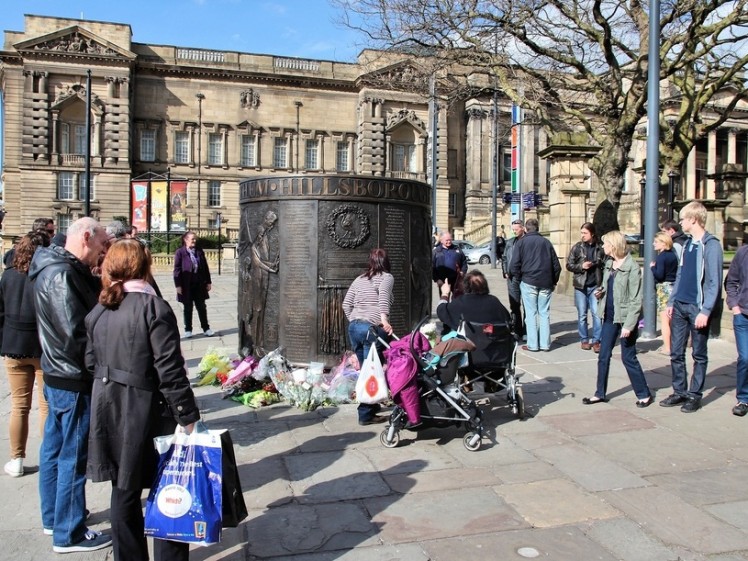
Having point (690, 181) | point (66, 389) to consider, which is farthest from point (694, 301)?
point (690, 181)

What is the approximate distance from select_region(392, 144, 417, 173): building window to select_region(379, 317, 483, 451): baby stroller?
52.0 meters

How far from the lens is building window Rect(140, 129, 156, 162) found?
2078 inches

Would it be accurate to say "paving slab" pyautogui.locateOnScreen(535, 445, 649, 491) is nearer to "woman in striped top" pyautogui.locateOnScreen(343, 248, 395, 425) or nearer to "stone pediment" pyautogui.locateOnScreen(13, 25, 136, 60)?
"woman in striped top" pyautogui.locateOnScreen(343, 248, 395, 425)

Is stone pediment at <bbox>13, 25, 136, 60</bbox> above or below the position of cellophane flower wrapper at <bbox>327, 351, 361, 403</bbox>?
above

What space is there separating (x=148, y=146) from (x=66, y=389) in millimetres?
52985

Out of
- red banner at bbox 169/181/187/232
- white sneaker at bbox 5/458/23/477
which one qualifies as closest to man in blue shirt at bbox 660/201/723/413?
white sneaker at bbox 5/458/23/477

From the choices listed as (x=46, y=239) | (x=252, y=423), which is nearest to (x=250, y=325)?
(x=252, y=423)

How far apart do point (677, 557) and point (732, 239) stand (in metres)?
37.2

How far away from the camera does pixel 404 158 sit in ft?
188

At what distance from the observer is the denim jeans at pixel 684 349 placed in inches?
256

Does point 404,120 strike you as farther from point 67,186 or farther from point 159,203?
point 67,186

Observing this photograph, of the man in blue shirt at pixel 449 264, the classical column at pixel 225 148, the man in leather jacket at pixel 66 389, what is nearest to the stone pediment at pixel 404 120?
the classical column at pixel 225 148

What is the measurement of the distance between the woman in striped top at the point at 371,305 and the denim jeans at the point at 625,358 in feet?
7.31

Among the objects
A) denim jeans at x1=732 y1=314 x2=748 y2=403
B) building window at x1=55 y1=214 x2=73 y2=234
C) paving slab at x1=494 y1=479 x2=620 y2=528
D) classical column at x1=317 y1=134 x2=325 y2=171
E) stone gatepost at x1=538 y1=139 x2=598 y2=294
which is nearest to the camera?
paving slab at x1=494 y1=479 x2=620 y2=528
